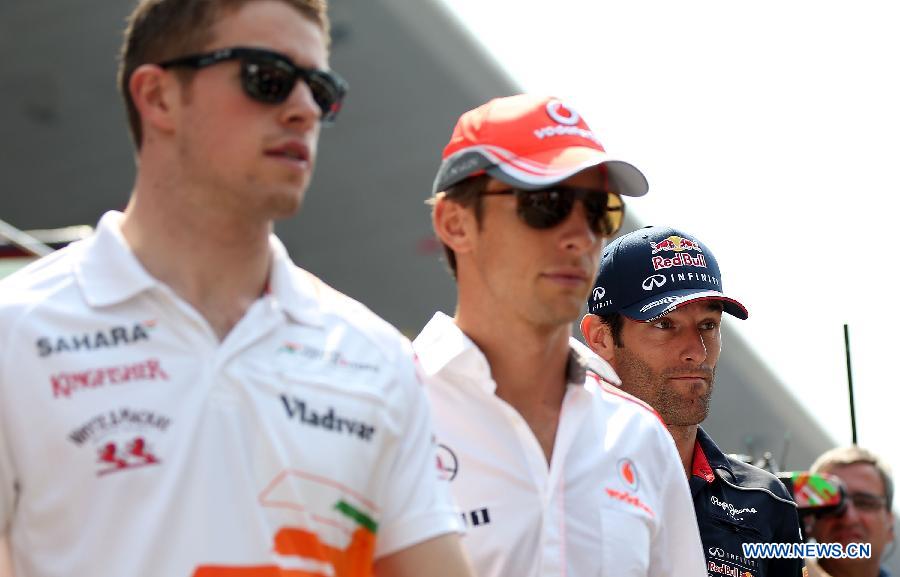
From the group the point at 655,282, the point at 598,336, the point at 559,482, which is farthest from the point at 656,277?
the point at 559,482

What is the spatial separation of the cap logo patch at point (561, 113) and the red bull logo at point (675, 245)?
1.18m

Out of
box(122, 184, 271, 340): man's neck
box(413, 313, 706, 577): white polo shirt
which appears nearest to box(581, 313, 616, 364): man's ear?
box(413, 313, 706, 577): white polo shirt

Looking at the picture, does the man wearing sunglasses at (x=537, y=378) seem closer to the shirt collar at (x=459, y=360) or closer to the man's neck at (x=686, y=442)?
the shirt collar at (x=459, y=360)

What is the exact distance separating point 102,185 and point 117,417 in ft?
48.4

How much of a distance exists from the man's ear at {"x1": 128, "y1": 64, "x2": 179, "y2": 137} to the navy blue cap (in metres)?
2.07

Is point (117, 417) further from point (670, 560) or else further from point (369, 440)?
point (670, 560)

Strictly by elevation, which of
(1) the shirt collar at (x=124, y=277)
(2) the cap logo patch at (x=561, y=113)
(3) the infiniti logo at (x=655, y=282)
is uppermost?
(2) the cap logo patch at (x=561, y=113)

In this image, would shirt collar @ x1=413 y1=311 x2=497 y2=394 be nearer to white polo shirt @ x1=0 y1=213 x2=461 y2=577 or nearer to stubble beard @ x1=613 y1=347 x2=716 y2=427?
white polo shirt @ x1=0 y1=213 x2=461 y2=577

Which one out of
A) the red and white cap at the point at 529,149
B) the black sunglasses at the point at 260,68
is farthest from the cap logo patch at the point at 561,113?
the black sunglasses at the point at 260,68

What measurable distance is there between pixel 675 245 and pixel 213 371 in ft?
7.71

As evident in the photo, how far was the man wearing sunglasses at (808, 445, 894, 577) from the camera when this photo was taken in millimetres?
6566

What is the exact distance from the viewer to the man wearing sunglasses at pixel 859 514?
6.57m

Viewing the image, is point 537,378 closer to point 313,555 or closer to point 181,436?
point 313,555
